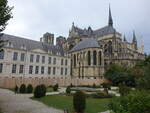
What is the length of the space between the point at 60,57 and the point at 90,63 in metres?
11.7

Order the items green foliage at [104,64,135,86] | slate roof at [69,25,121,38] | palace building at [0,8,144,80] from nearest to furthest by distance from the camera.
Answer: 1. green foliage at [104,64,135,86]
2. palace building at [0,8,144,80]
3. slate roof at [69,25,121,38]

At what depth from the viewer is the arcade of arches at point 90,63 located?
52594 mm

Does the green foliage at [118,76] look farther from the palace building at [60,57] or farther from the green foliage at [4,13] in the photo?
the green foliage at [4,13]

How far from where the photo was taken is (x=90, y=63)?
177 ft

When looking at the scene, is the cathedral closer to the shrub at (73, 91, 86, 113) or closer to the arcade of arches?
the arcade of arches

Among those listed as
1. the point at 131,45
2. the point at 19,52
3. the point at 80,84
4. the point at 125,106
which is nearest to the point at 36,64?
the point at 19,52

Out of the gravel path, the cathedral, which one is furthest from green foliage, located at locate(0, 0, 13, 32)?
the cathedral

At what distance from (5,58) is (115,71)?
105 ft

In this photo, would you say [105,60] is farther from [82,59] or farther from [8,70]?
[8,70]

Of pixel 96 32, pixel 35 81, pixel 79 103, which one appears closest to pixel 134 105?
pixel 79 103

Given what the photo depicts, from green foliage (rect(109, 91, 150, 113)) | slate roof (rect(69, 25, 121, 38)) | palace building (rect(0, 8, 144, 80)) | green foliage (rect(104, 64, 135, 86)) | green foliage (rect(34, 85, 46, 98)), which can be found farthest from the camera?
slate roof (rect(69, 25, 121, 38))

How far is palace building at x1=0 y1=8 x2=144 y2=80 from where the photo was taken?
40281 millimetres

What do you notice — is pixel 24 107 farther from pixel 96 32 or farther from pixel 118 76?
pixel 96 32

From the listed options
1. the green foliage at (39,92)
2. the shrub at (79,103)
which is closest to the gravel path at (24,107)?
the shrub at (79,103)
